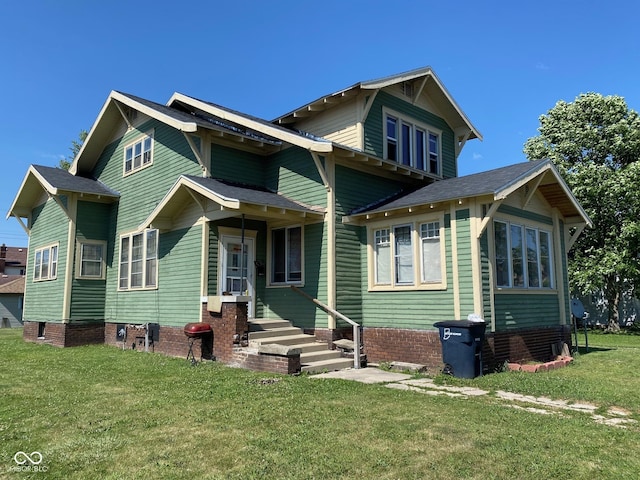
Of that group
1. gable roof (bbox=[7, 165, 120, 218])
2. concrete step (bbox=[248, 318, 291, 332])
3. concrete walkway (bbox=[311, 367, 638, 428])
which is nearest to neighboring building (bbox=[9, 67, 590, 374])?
gable roof (bbox=[7, 165, 120, 218])

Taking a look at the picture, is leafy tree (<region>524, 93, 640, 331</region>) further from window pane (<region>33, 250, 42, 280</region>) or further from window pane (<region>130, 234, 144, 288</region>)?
window pane (<region>33, 250, 42, 280</region>)

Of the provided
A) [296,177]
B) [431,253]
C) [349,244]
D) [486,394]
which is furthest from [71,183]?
[486,394]

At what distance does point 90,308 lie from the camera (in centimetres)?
1580

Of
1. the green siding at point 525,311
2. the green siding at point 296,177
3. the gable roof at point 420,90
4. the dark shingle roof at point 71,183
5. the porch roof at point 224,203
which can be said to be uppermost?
the gable roof at point 420,90

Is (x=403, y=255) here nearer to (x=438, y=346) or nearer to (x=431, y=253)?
(x=431, y=253)

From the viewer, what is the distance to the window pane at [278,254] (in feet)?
41.1

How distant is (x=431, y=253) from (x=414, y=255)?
1.27 feet

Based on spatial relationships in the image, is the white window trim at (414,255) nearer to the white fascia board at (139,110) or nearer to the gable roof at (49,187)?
the white fascia board at (139,110)

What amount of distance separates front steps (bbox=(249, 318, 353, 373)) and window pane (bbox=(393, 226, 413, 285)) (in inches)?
87.3

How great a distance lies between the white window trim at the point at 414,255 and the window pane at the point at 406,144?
10.4 feet

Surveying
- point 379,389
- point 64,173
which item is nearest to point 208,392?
point 379,389

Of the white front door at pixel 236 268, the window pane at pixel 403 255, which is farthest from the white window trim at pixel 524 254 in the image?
the white front door at pixel 236 268

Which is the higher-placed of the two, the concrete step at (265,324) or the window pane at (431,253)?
the window pane at (431,253)

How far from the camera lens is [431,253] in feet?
34.1
